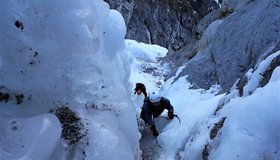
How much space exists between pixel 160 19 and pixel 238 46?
25.0 m

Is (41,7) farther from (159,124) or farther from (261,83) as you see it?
(159,124)

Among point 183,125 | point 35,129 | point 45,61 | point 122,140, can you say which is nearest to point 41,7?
point 45,61

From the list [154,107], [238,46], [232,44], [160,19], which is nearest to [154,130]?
[154,107]

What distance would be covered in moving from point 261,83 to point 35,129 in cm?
379

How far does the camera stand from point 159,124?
9.92 metres

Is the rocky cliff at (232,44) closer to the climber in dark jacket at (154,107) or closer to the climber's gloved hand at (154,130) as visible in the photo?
the climber in dark jacket at (154,107)

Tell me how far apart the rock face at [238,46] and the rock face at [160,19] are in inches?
814

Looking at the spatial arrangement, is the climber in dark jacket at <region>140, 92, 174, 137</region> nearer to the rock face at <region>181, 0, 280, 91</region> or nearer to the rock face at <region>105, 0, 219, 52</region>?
the rock face at <region>181, 0, 280, 91</region>

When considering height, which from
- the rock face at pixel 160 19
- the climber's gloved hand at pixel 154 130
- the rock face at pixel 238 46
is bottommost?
the rock face at pixel 160 19

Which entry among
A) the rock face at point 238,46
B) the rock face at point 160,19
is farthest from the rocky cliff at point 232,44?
the rock face at point 160,19

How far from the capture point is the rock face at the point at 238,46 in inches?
415

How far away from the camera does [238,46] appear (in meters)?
11.7

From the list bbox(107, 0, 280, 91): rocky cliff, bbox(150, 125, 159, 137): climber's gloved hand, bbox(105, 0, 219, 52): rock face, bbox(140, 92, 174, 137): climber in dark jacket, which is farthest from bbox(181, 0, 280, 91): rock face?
bbox(105, 0, 219, 52): rock face

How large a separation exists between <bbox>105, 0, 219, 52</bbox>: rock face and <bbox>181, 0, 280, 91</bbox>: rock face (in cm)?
2068
